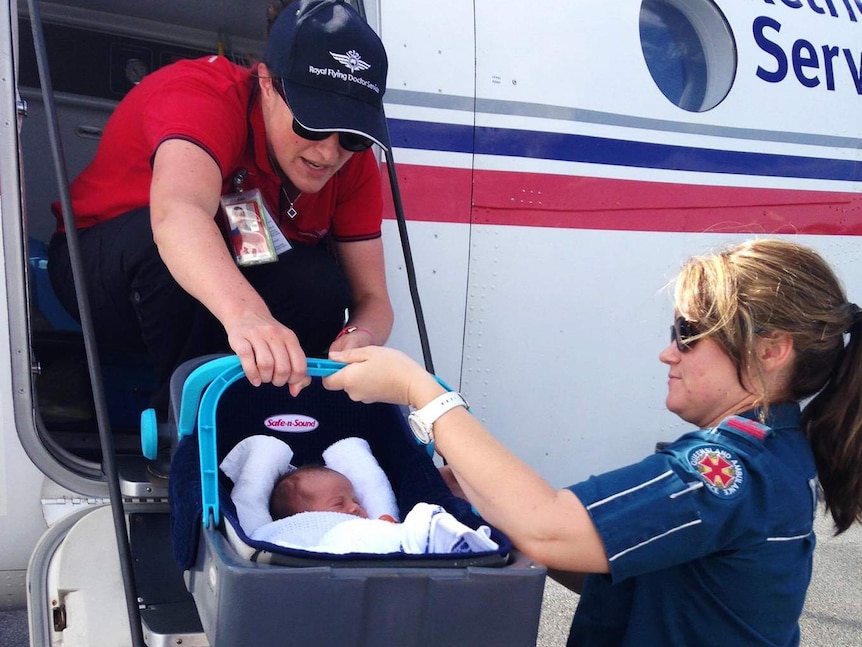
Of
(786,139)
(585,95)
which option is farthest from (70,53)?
(786,139)

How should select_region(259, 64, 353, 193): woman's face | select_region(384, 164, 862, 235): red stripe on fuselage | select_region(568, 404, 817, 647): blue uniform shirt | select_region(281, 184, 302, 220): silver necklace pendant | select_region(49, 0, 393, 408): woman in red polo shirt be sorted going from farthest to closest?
select_region(384, 164, 862, 235): red stripe on fuselage, select_region(281, 184, 302, 220): silver necklace pendant, select_region(259, 64, 353, 193): woman's face, select_region(49, 0, 393, 408): woman in red polo shirt, select_region(568, 404, 817, 647): blue uniform shirt

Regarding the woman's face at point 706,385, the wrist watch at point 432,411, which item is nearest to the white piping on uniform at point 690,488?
the woman's face at point 706,385

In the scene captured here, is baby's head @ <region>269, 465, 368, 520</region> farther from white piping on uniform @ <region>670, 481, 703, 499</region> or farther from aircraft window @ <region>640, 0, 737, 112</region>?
aircraft window @ <region>640, 0, 737, 112</region>

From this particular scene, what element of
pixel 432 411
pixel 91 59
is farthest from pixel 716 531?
pixel 91 59

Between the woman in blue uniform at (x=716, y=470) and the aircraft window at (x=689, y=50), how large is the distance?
198 cm

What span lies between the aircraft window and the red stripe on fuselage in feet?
1.30

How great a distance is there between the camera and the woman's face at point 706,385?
1523 mm

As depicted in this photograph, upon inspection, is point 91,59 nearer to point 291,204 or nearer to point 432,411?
point 291,204

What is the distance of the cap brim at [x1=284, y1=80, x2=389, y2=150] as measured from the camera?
6.05ft

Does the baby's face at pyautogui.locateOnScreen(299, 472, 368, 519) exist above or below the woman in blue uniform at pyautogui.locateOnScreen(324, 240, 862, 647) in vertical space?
below

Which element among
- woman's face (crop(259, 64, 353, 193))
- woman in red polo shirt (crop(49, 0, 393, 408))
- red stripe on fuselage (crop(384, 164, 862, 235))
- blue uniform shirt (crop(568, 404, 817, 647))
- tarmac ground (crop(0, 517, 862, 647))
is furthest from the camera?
tarmac ground (crop(0, 517, 862, 647))

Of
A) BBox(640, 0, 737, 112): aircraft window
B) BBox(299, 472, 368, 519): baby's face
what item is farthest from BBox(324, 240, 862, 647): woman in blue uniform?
BBox(640, 0, 737, 112): aircraft window

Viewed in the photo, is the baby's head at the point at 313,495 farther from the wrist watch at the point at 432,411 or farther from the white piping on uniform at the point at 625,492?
the white piping on uniform at the point at 625,492

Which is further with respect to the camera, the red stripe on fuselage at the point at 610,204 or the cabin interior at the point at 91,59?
the cabin interior at the point at 91,59
